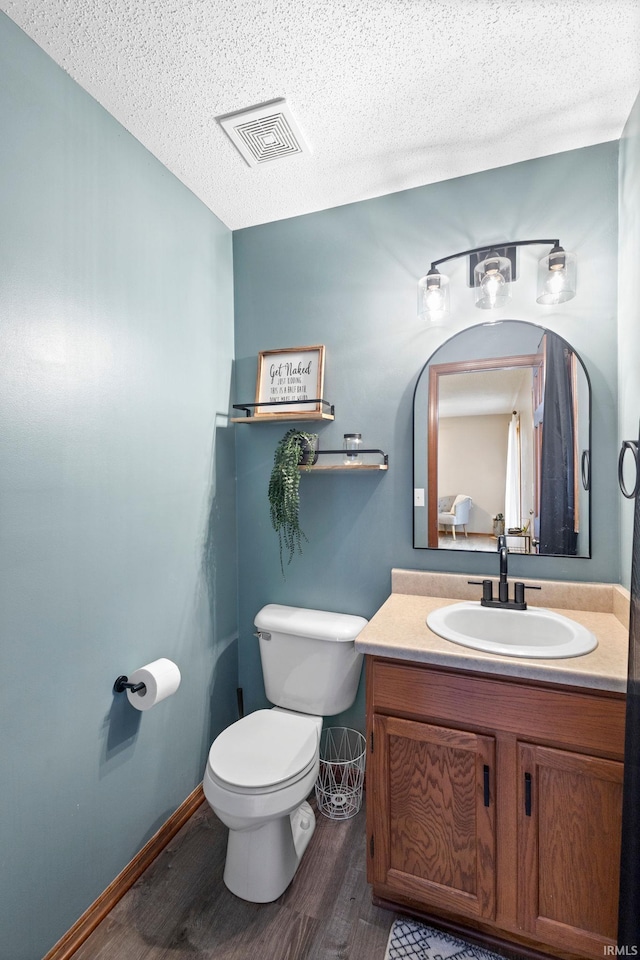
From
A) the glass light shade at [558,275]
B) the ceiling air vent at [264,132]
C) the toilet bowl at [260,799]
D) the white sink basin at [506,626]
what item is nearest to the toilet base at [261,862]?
the toilet bowl at [260,799]

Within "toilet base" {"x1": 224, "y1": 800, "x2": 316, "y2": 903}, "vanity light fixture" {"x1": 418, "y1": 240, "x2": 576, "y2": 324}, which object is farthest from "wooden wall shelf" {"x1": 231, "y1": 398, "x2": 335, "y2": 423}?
"toilet base" {"x1": 224, "y1": 800, "x2": 316, "y2": 903}

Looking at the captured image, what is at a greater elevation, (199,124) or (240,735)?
(199,124)

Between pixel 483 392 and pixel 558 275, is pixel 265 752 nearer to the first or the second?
pixel 483 392

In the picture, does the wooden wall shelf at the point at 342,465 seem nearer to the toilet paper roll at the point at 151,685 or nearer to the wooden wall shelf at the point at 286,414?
the wooden wall shelf at the point at 286,414

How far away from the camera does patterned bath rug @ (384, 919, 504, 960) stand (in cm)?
126

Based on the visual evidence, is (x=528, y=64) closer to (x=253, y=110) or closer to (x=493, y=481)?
(x=253, y=110)

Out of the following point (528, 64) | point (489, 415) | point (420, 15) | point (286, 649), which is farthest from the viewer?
point (286, 649)

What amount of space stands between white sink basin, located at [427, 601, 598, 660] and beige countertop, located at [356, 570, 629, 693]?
0.05m

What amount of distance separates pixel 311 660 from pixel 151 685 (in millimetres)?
641

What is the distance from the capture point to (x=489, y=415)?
173 centimetres

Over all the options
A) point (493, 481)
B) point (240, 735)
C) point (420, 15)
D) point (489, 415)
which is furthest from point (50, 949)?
point (420, 15)

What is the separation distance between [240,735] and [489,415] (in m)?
1.52

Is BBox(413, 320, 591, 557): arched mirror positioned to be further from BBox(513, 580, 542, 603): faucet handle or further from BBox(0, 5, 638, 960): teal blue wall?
BBox(513, 580, 542, 603): faucet handle

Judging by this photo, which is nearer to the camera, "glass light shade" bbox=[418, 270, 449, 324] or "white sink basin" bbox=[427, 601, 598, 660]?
"white sink basin" bbox=[427, 601, 598, 660]
